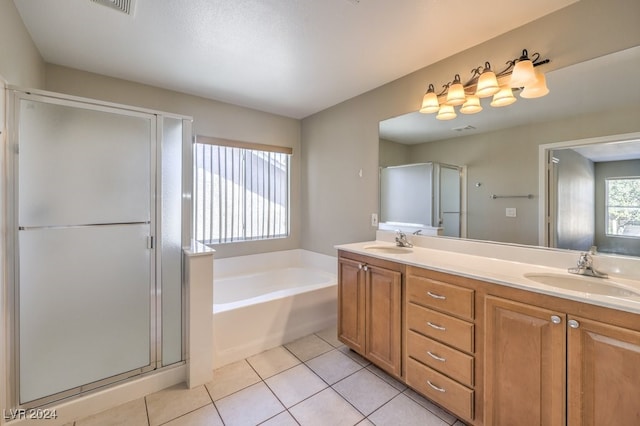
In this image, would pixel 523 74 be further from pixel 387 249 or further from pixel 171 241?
pixel 171 241

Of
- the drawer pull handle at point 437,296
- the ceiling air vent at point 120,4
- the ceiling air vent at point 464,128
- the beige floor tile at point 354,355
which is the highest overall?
the ceiling air vent at point 120,4

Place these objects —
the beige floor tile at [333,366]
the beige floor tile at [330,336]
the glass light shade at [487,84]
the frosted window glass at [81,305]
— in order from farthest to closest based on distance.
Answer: the beige floor tile at [330,336] < the beige floor tile at [333,366] < the glass light shade at [487,84] < the frosted window glass at [81,305]

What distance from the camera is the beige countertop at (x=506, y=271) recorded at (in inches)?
42.1

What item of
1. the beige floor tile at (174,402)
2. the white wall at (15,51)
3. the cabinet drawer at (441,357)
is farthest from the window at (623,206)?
the white wall at (15,51)

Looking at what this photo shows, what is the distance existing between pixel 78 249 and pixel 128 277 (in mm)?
319

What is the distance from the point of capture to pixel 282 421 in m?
1.59

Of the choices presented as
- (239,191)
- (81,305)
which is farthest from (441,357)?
(239,191)

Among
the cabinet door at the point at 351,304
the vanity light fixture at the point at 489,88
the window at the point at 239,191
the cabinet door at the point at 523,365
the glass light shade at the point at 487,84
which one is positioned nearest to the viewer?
the cabinet door at the point at 523,365

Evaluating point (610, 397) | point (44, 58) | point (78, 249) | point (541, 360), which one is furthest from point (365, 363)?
point (44, 58)

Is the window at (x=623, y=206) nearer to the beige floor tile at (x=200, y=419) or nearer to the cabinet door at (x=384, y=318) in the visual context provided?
the cabinet door at (x=384, y=318)

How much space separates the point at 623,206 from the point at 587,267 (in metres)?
0.38

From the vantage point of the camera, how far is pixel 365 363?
2172 mm

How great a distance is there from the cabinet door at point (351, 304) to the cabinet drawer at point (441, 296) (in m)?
0.46

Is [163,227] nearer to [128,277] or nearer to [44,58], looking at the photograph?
[128,277]
